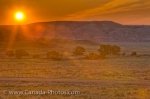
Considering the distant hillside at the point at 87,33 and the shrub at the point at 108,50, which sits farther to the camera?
the distant hillside at the point at 87,33

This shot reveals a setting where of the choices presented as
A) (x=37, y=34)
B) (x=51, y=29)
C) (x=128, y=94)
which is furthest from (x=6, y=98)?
(x=51, y=29)

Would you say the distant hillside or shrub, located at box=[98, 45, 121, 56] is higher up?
the distant hillside

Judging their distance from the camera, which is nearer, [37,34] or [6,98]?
[6,98]

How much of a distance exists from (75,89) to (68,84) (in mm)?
2336

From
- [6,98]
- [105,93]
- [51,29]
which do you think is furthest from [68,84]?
[51,29]

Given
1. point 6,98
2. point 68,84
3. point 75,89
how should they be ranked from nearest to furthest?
point 6,98, point 75,89, point 68,84

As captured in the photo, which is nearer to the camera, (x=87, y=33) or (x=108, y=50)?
(x=108, y=50)

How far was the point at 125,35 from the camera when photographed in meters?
194

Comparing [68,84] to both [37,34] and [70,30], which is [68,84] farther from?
[70,30]

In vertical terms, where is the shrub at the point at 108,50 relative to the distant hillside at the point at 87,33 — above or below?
below

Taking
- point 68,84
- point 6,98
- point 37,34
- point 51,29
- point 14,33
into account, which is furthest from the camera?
point 51,29

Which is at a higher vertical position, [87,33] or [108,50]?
[87,33]

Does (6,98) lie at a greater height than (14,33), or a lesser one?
lesser

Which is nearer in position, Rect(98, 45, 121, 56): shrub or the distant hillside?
Rect(98, 45, 121, 56): shrub
